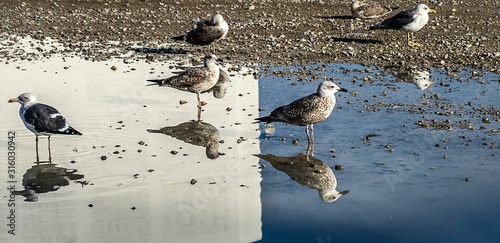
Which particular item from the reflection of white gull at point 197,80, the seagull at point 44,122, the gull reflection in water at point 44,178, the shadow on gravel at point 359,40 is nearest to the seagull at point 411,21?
the shadow on gravel at point 359,40

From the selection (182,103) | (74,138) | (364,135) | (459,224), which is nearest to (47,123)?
(74,138)

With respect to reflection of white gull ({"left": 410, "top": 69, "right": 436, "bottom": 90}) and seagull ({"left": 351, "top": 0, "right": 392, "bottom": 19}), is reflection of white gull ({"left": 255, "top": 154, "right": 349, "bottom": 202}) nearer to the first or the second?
reflection of white gull ({"left": 410, "top": 69, "right": 436, "bottom": 90})

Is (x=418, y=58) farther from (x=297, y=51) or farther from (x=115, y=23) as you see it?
(x=115, y=23)

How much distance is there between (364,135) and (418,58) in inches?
240

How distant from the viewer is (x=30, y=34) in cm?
2169

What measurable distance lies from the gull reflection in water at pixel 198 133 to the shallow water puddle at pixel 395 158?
2.46ft

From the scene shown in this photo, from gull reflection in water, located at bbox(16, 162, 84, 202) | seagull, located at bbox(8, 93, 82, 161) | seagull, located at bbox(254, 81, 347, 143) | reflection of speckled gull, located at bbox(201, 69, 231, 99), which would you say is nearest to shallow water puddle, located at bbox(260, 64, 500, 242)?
seagull, located at bbox(254, 81, 347, 143)

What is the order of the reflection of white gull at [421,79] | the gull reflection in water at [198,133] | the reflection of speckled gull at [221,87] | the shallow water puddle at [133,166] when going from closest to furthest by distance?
the shallow water puddle at [133,166] → the gull reflection in water at [198,133] → the reflection of speckled gull at [221,87] → the reflection of white gull at [421,79]

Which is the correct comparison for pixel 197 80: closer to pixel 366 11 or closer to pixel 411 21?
pixel 411 21

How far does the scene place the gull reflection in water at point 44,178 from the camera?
35.1 ft

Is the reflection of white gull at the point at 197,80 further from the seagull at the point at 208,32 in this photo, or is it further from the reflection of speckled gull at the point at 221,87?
the seagull at the point at 208,32

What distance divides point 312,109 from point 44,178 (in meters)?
3.88

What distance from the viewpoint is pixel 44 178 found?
1119cm

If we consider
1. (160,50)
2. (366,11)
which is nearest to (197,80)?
(160,50)
